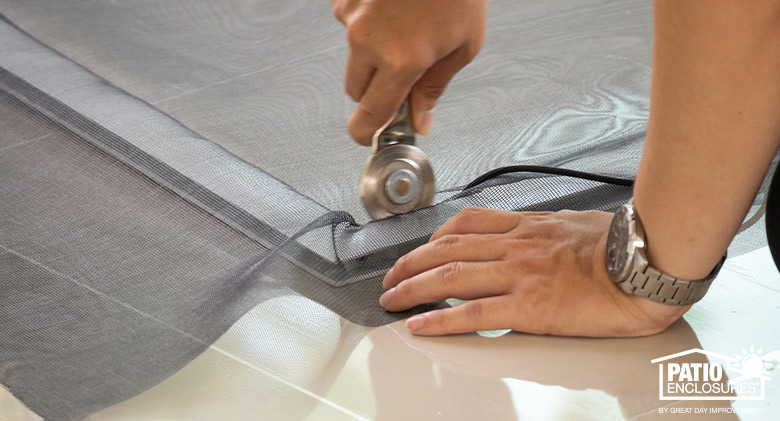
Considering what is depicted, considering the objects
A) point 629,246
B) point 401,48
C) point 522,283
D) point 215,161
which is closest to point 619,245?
point 629,246

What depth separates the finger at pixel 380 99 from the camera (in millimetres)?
1078

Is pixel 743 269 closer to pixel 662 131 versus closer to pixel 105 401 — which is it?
pixel 662 131

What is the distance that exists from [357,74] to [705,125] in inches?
18.4

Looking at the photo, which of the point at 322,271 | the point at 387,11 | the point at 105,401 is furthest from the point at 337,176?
the point at 105,401

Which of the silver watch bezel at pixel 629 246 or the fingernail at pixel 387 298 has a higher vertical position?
the silver watch bezel at pixel 629 246

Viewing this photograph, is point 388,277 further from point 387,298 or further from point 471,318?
point 471,318

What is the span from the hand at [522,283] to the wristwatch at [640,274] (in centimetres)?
2

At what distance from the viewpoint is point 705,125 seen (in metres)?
0.91

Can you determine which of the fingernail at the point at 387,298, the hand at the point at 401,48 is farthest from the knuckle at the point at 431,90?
the fingernail at the point at 387,298

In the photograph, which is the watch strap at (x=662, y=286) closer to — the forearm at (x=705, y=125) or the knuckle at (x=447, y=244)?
the forearm at (x=705, y=125)

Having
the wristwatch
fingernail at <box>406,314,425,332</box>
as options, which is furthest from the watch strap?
fingernail at <box>406,314,425,332</box>

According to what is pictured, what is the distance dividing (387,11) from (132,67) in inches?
40.0

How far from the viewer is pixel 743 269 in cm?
119

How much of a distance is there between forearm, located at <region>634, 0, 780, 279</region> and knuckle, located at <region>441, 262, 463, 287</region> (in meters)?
0.25
